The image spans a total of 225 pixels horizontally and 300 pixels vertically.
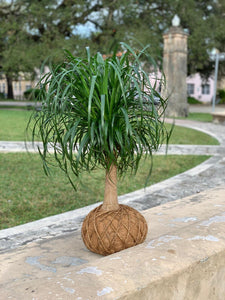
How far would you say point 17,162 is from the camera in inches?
259

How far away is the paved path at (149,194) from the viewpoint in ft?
11.0

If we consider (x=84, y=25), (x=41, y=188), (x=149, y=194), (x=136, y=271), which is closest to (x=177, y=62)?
(x=84, y=25)

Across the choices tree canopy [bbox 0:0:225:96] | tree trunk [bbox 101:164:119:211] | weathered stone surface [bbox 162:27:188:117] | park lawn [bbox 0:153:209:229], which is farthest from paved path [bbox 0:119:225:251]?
tree canopy [bbox 0:0:225:96]

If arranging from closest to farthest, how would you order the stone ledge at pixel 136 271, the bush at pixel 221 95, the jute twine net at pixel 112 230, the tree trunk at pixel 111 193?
the stone ledge at pixel 136 271
the jute twine net at pixel 112 230
the tree trunk at pixel 111 193
the bush at pixel 221 95

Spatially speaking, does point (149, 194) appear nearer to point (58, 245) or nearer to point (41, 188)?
point (41, 188)

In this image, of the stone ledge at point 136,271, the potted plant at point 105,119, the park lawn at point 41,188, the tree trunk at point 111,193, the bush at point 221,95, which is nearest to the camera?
the stone ledge at point 136,271

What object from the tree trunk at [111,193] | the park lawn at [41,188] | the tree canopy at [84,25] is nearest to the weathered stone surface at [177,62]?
the tree canopy at [84,25]

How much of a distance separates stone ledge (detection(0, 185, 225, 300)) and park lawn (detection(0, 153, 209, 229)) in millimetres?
953

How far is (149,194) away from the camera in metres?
4.80

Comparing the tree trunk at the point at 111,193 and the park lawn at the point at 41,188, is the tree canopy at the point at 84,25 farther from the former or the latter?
the tree trunk at the point at 111,193

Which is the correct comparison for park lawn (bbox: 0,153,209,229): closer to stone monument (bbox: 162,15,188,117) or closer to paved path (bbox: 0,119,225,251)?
paved path (bbox: 0,119,225,251)

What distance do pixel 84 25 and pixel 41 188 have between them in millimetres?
19380

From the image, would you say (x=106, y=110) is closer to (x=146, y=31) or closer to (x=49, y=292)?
(x=49, y=292)

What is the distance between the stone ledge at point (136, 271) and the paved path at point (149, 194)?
686 mm
